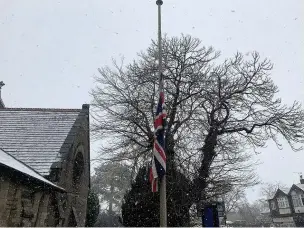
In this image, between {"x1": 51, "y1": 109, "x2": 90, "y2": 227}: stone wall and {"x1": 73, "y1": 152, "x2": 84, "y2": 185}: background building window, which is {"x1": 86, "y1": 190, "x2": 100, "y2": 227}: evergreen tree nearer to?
{"x1": 51, "y1": 109, "x2": 90, "y2": 227}: stone wall

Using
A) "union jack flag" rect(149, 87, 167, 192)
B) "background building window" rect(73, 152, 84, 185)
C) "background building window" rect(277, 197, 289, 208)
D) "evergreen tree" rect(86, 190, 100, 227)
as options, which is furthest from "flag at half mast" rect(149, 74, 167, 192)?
"background building window" rect(277, 197, 289, 208)

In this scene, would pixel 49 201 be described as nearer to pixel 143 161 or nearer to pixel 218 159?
pixel 143 161

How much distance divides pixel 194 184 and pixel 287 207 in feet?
127

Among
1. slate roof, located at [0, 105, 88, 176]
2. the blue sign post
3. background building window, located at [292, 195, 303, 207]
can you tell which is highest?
slate roof, located at [0, 105, 88, 176]

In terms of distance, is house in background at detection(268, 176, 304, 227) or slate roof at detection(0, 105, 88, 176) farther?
house in background at detection(268, 176, 304, 227)

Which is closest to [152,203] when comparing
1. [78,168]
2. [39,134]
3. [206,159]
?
[206,159]

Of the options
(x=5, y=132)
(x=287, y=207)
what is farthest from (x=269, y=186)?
(x=5, y=132)

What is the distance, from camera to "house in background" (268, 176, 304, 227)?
43594 millimetres

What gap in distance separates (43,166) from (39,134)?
11.1ft

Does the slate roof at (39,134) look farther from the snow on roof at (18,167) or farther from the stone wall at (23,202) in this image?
the snow on roof at (18,167)

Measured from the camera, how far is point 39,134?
15828 millimetres

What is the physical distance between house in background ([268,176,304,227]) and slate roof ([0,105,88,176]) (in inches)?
1509

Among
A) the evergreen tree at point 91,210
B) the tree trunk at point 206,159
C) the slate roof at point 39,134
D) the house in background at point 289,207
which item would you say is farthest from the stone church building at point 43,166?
the house in background at point 289,207

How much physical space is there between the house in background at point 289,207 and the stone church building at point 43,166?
36.1 meters
